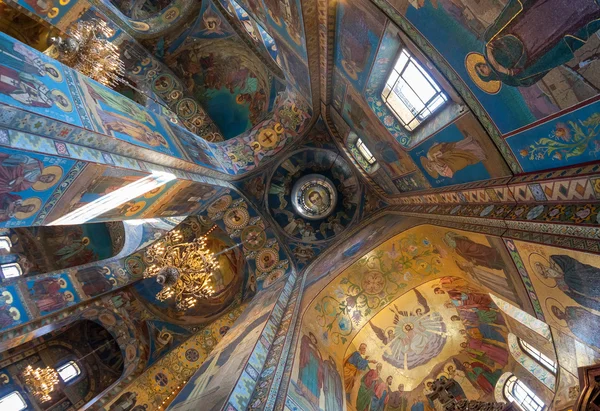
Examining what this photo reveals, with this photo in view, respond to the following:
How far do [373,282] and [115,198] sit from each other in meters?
6.96

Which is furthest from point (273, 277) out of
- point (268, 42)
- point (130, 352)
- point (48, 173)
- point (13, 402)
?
point (13, 402)

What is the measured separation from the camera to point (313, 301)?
8.50 meters

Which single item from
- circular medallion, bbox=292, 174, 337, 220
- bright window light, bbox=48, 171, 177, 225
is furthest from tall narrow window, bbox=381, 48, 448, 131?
circular medallion, bbox=292, 174, 337, 220

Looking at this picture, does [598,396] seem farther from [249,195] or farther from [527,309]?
[249,195]

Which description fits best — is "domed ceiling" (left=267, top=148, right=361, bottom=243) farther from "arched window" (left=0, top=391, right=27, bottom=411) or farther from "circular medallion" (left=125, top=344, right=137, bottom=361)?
"arched window" (left=0, top=391, right=27, bottom=411)

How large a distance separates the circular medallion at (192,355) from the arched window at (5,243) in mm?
6823

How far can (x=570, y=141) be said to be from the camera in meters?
3.25

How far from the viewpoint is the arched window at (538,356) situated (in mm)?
7402

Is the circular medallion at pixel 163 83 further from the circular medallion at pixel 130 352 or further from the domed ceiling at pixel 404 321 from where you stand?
the circular medallion at pixel 130 352

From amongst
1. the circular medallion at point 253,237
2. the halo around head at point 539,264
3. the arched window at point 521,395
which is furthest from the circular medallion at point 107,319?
the arched window at point 521,395

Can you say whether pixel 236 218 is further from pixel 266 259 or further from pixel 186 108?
pixel 186 108

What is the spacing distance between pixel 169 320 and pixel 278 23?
36.2 ft

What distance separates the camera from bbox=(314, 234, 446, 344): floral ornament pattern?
8688 mm

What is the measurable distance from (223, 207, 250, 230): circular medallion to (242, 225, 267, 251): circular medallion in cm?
31
